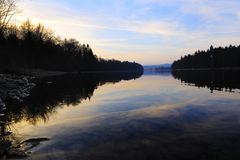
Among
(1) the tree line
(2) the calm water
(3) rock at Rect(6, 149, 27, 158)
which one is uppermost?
(1) the tree line

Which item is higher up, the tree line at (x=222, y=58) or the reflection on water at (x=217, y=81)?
the tree line at (x=222, y=58)

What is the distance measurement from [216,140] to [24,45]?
97.2 metres

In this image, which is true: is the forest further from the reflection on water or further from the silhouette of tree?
the reflection on water

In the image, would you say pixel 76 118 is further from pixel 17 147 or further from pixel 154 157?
pixel 154 157

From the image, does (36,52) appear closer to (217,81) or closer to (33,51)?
(33,51)

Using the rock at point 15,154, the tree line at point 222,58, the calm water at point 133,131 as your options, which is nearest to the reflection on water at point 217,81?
the calm water at point 133,131

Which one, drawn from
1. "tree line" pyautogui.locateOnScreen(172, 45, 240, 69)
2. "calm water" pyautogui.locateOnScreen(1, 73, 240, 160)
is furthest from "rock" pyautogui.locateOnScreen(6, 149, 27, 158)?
"tree line" pyautogui.locateOnScreen(172, 45, 240, 69)

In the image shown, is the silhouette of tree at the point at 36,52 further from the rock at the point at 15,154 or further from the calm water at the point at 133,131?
the rock at the point at 15,154

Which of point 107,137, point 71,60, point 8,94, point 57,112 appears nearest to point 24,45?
point 71,60

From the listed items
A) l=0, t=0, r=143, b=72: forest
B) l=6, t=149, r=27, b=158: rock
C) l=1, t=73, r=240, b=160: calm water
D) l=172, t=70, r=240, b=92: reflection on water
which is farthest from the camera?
l=0, t=0, r=143, b=72: forest

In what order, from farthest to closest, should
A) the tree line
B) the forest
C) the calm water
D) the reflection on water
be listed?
1. the tree line
2. the forest
3. the reflection on water
4. the calm water

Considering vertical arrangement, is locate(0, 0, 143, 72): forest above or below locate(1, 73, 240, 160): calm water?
above

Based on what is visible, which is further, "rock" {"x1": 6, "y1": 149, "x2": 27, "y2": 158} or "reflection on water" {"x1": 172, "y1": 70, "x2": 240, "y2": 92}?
"reflection on water" {"x1": 172, "y1": 70, "x2": 240, "y2": 92}

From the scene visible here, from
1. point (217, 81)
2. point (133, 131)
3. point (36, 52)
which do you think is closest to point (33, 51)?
point (36, 52)
